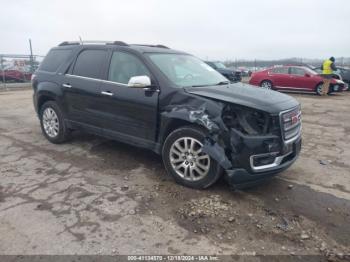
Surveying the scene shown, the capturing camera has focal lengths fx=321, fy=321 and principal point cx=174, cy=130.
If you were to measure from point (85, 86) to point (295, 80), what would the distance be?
45.2 ft

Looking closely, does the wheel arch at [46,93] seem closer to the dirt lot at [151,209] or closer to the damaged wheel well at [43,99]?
the damaged wheel well at [43,99]

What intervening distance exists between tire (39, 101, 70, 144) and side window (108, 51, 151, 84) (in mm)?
1549

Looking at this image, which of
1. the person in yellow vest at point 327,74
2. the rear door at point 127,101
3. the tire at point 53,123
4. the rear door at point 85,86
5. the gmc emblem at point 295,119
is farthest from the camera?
the person in yellow vest at point 327,74

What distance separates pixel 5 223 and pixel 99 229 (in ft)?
3.30

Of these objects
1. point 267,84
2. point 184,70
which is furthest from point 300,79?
point 184,70

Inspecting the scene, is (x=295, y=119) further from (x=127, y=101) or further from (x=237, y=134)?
(x=127, y=101)

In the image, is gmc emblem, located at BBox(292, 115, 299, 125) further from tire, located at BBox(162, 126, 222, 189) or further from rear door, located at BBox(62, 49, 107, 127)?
rear door, located at BBox(62, 49, 107, 127)

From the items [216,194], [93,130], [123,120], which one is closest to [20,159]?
[93,130]

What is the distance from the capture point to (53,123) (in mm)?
6113

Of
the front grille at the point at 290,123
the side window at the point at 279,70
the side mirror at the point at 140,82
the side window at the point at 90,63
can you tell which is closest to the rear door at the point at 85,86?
the side window at the point at 90,63

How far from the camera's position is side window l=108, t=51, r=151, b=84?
185 inches

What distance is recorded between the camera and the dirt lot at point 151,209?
303cm

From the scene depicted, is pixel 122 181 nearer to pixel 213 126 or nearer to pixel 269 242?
pixel 213 126

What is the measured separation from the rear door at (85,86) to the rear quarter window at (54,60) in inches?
15.0
